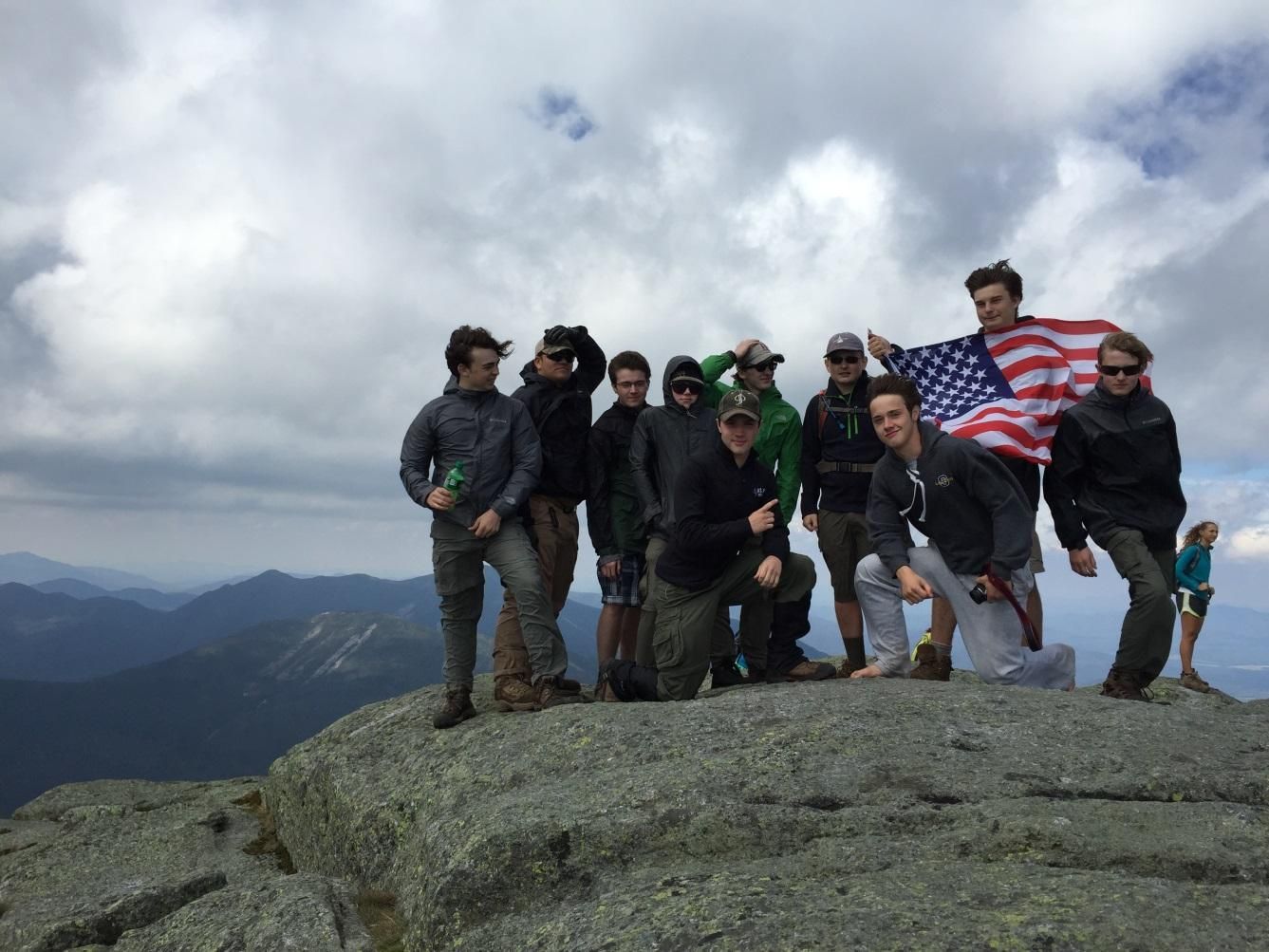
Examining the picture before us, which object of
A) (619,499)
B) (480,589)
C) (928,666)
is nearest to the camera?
(928,666)

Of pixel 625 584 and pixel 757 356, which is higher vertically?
pixel 757 356

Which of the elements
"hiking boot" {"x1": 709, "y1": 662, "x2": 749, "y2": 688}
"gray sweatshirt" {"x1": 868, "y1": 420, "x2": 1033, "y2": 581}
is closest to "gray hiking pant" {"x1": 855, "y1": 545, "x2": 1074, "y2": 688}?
"gray sweatshirt" {"x1": 868, "y1": 420, "x2": 1033, "y2": 581}

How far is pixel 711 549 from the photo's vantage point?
9227 mm

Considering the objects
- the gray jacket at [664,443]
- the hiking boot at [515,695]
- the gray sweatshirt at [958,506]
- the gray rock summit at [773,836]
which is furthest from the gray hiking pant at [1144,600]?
the hiking boot at [515,695]

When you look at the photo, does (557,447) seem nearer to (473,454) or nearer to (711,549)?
(473,454)

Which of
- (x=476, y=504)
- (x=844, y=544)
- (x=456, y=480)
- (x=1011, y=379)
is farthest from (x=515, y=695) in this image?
(x=1011, y=379)

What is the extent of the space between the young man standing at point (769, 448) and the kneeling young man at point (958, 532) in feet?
5.47

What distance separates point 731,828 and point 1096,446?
268 inches

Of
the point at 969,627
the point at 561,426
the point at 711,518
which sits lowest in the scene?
the point at 969,627

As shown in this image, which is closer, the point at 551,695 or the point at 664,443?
the point at 551,695

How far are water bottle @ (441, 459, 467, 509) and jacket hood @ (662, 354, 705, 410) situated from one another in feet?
9.74

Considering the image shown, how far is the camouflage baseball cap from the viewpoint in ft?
29.8

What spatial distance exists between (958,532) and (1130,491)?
231 cm

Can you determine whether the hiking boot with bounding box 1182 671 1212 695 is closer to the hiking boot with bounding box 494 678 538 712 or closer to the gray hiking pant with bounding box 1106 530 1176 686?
the gray hiking pant with bounding box 1106 530 1176 686
